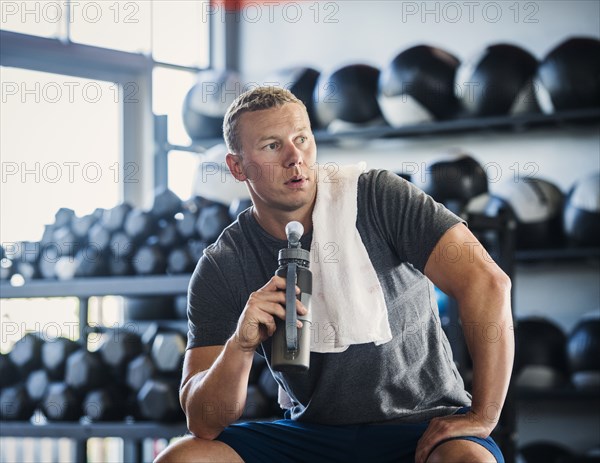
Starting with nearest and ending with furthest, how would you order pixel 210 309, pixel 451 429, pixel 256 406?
1. pixel 451 429
2. pixel 210 309
3. pixel 256 406

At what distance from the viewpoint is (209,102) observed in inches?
182

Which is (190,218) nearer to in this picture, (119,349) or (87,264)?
(87,264)

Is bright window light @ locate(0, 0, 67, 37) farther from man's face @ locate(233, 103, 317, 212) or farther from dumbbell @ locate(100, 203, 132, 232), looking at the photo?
man's face @ locate(233, 103, 317, 212)

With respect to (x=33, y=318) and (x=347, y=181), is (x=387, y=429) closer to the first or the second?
(x=347, y=181)

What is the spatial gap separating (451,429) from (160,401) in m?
2.02

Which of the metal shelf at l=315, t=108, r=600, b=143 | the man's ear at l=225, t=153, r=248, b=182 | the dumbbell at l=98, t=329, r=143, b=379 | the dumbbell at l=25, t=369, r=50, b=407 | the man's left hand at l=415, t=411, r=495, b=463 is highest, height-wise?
the metal shelf at l=315, t=108, r=600, b=143

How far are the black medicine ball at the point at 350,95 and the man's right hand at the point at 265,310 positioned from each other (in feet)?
9.03

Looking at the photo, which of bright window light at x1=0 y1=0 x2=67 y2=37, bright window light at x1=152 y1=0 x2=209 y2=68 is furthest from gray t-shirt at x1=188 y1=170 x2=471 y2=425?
bright window light at x1=152 y1=0 x2=209 y2=68

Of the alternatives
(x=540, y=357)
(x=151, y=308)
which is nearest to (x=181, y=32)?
(x=151, y=308)

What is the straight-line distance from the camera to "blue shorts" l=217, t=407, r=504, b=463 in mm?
1890

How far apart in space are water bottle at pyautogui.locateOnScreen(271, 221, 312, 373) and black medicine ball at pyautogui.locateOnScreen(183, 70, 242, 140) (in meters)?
2.96

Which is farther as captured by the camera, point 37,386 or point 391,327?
point 37,386

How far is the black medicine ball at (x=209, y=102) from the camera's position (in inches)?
182

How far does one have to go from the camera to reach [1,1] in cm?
439
